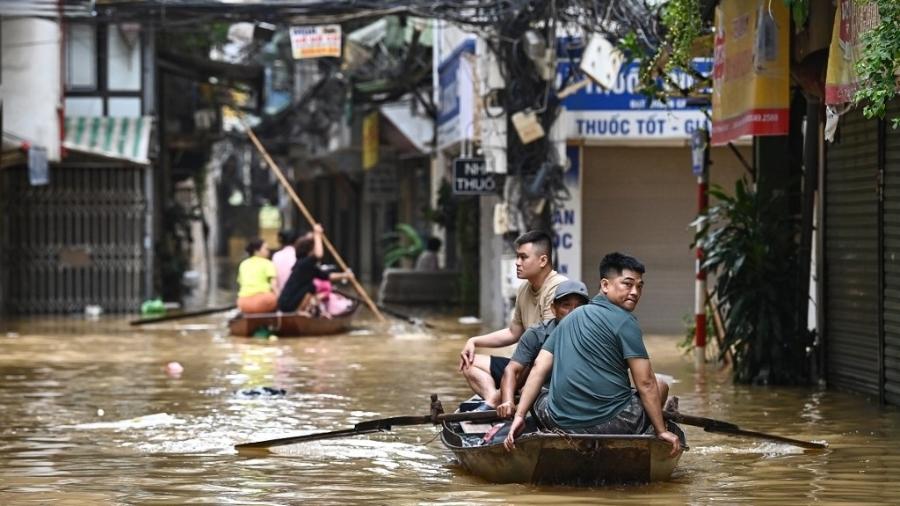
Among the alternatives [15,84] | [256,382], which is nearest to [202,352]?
[256,382]

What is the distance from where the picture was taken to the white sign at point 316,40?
24.4 metres

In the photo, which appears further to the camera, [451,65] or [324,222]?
[324,222]

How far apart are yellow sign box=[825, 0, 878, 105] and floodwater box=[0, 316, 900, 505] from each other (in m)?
2.40

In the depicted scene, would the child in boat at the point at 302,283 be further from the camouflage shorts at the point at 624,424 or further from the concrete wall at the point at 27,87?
the camouflage shorts at the point at 624,424

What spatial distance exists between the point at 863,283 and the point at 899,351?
1319 mm

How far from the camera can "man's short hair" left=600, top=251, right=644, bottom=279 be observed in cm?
880

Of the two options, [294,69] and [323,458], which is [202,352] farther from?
[294,69]

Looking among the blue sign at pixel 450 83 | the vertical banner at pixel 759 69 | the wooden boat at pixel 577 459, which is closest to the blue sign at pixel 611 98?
the blue sign at pixel 450 83

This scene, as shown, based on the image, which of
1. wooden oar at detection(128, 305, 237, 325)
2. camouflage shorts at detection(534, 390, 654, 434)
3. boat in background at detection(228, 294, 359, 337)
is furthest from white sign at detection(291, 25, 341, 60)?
camouflage shorts at detection(534, 390, 654, 434)

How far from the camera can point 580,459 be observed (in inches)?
350

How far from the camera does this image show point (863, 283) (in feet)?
46.0

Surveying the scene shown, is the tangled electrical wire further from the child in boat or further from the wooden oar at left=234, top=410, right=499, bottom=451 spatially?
the wooden oar at left=234, top=410, right=499, bottom=451

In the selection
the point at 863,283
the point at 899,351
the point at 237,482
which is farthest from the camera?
the point at 863,283

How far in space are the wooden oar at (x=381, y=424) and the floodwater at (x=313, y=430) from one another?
135 millimetres
